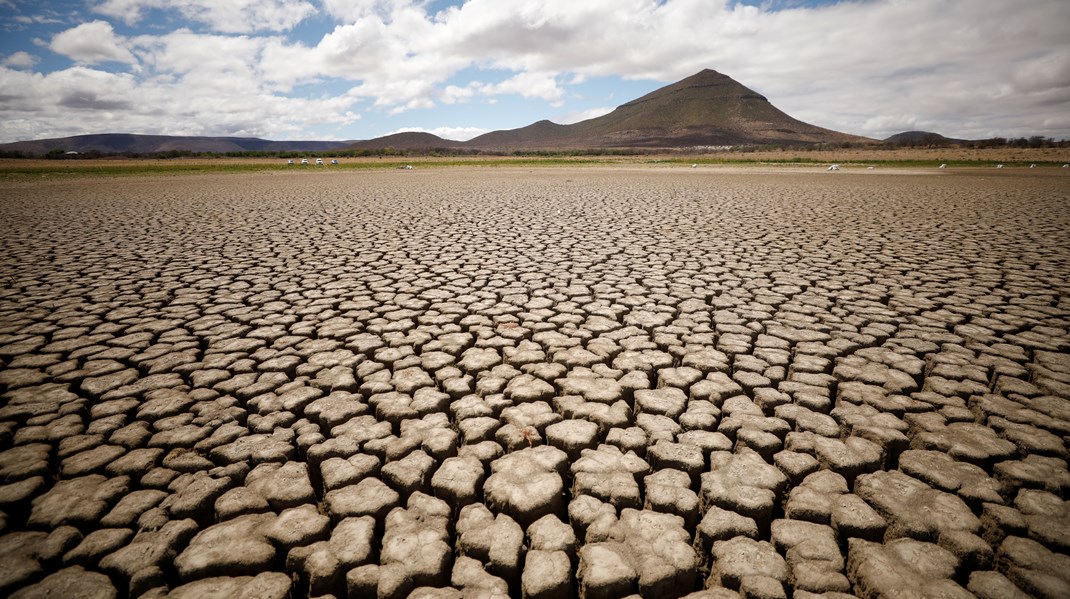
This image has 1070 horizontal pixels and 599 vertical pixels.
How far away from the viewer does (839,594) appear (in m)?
1.26

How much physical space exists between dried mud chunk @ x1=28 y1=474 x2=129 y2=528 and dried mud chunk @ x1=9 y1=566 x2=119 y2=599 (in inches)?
9.6

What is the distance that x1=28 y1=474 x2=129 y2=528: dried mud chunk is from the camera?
4.99 ft

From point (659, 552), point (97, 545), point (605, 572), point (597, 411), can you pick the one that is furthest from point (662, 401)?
point (97, 545)

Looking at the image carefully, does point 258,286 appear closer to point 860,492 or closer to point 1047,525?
point 860,492

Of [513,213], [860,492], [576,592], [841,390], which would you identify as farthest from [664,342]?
[513,213]

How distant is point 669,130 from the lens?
395 feet

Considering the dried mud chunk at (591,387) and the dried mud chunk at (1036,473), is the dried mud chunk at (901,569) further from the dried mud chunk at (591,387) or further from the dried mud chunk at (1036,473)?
the dried mud chunk at (591,387)

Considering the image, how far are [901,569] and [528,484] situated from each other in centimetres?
115

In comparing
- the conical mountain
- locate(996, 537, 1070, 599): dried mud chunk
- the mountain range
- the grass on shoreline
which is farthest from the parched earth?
the conical mountain

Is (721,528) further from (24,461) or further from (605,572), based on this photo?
(24,461)

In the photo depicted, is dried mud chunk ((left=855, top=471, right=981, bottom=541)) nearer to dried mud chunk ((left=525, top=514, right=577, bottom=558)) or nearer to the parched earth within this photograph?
the parched earth

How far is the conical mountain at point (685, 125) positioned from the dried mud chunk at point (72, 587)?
116301mm

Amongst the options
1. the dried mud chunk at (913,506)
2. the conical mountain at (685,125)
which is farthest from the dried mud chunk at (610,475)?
the conical mountain at (685,125)

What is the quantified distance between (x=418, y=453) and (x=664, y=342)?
1.69 m
